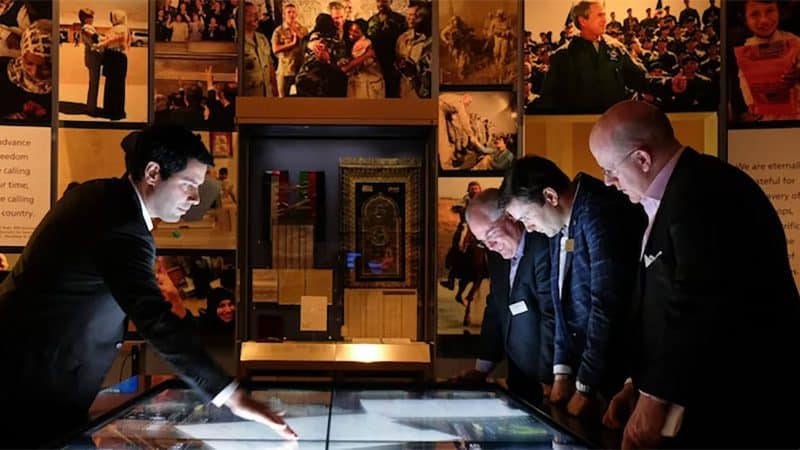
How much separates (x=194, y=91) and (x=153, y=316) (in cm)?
259

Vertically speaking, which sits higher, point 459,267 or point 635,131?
point 635,131

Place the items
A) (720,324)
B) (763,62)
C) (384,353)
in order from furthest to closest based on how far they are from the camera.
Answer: (763,62) → (384,353) → (720,324)

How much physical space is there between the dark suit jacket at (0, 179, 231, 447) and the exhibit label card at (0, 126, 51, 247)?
2398 millimetres

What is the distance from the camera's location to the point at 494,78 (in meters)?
4.13

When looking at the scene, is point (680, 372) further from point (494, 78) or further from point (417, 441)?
point (494, 78)

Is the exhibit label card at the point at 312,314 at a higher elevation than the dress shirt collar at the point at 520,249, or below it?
below

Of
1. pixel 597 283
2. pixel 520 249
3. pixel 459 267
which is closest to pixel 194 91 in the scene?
pixel 459 267

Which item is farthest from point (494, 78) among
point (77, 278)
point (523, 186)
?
point (77, 278)

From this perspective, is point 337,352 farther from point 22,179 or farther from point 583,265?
point 22,179

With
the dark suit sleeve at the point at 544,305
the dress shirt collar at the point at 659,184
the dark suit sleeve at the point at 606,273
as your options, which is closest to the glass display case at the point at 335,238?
the dark suit sleeve at the point at 544,305

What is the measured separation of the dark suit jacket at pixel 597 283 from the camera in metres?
2.11

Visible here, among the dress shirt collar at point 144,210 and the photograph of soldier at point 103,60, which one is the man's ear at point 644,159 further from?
the photograph of soldier at point 103,60

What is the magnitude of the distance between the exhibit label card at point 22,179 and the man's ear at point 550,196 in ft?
9.81

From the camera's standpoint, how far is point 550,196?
2.56 metres
